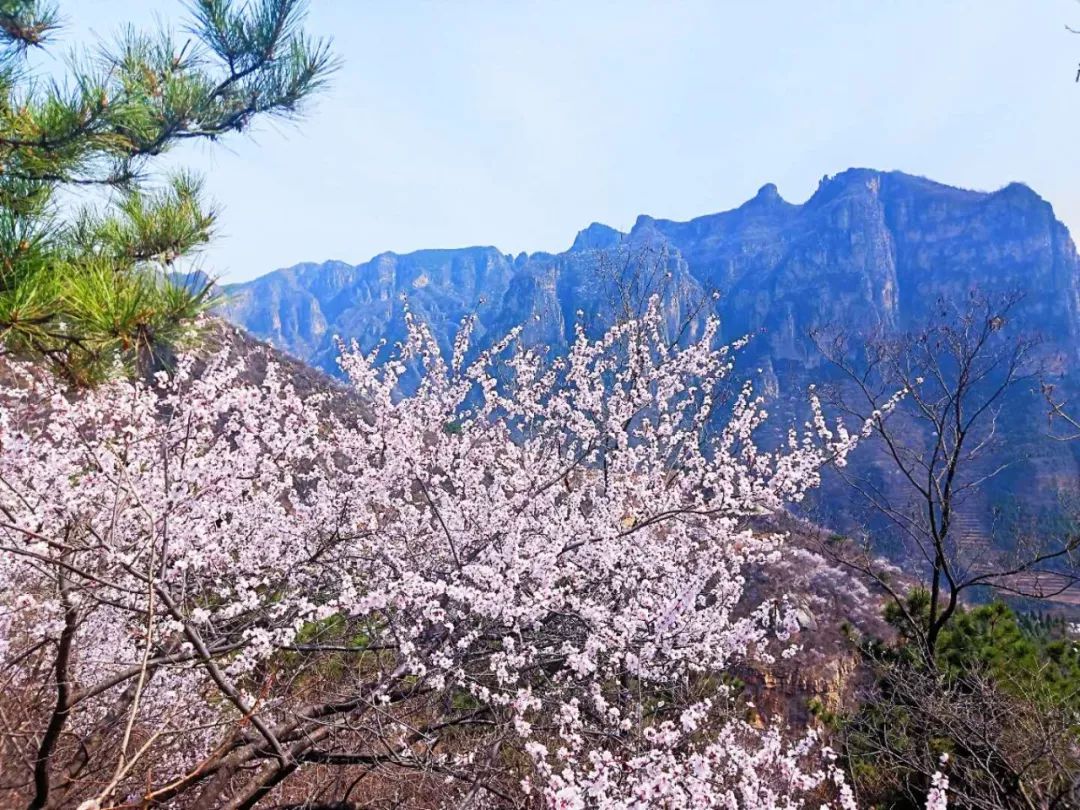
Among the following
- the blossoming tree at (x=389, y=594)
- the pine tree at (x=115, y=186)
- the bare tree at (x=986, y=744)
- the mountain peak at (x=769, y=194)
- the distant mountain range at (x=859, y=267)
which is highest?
the mountain peak at (x=769, y=194)

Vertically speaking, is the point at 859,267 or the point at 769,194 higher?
the point at 769,194

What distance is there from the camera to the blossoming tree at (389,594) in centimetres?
422

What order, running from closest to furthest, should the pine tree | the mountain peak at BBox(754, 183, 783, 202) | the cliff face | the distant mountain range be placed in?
1. the pine tree
2. the distant mountain range
3. the cliff face
4. the mountain peak at BBox(754, 183, 783, 202)

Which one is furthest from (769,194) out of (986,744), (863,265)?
(986,744)

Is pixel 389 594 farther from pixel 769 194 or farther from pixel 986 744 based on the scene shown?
pixel 769 194

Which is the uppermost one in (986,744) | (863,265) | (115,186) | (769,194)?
(769,194)

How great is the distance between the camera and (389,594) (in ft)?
14.6

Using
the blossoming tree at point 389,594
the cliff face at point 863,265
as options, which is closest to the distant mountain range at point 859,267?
the cliff face at point 863,265

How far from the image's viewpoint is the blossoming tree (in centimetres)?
422

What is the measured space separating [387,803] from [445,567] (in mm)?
2459

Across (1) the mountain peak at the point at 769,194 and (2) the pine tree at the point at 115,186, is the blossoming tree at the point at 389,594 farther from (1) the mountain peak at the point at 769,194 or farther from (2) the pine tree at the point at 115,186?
(1) the mountain peak at the point at 769,194

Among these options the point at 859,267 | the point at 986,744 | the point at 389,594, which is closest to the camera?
the point at 389,594

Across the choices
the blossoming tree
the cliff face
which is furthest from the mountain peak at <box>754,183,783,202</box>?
the blossoming tree

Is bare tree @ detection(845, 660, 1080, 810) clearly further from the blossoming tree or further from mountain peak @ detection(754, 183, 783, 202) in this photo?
mountain peak @ detection(754, 183, 783, 202)
